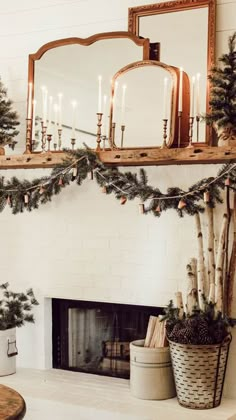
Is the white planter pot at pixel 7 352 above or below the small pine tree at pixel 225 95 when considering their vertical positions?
below

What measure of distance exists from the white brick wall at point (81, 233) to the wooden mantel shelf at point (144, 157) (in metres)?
0.21

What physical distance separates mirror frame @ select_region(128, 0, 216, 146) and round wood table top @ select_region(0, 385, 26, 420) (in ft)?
7.05

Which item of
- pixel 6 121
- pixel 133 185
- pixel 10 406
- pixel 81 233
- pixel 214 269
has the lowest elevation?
pixel 10 406

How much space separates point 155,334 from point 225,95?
1.44 metres

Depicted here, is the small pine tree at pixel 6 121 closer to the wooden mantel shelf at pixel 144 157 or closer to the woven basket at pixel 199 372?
the wooden mantel shelf at pixel 144 157

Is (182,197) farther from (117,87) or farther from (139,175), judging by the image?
(117,87)

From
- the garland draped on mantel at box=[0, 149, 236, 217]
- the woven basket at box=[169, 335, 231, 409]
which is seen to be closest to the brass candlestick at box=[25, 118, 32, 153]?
the garland draped on mantel at box=[0, 149, 236, 217]

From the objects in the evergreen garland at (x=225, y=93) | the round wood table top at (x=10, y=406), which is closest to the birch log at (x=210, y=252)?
the evergreen garland at (x=225, y=93)

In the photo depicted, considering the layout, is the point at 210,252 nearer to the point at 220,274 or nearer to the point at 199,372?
the point at 220,274

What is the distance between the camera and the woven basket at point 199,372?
3.61 metres

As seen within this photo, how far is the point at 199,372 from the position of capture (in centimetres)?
362

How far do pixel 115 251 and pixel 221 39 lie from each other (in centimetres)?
142

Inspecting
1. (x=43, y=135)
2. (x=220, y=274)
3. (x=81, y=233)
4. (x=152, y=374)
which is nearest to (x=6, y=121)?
(x=43, y=135)

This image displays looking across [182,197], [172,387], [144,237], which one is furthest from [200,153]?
[172,387]
